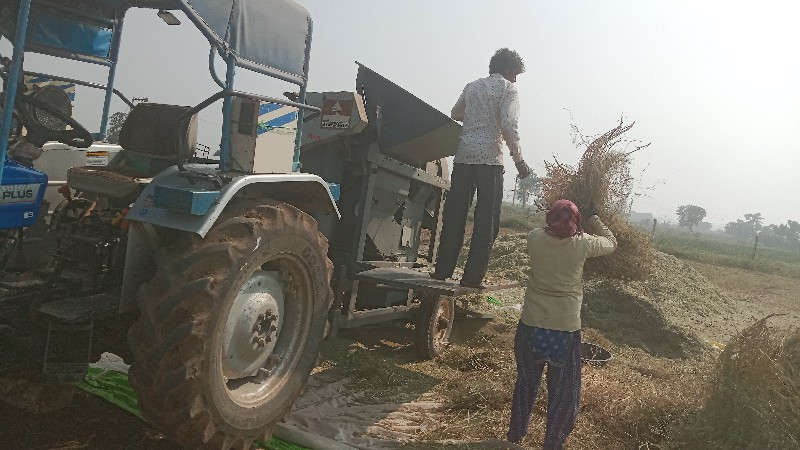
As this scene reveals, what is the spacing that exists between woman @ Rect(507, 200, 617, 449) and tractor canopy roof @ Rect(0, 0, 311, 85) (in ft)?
6.27

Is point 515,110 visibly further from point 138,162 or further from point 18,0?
point 18,0

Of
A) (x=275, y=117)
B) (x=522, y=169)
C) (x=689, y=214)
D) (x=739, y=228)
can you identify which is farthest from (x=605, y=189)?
(x=739, y=228)

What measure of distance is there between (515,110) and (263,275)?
2.68m

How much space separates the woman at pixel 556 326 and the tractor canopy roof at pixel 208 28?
191 centimetres

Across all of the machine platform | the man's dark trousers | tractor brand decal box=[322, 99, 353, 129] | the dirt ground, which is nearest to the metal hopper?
tractor brand decal box=[322, 99, 353, 129]

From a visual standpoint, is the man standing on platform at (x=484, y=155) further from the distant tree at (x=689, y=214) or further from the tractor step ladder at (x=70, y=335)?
the distant tree at (x=689, y=214)

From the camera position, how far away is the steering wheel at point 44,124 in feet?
10.5

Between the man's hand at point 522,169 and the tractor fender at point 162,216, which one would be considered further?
the man's hand at point 522,169

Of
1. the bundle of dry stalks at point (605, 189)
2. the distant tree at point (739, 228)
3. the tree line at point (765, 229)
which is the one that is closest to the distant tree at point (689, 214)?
the tree line at point (765, 229)

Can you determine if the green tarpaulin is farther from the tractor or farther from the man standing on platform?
the man standing on platform

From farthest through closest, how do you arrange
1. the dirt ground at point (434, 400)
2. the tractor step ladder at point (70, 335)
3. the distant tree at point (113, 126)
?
1. the distant tree at point (113, 126)
2. the dirt ground at point (434, 400)
3. the tractor step ladder at point (70, 335)

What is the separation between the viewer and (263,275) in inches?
128

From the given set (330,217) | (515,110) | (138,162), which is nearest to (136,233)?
(138,162)

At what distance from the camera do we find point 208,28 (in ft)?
9.48
